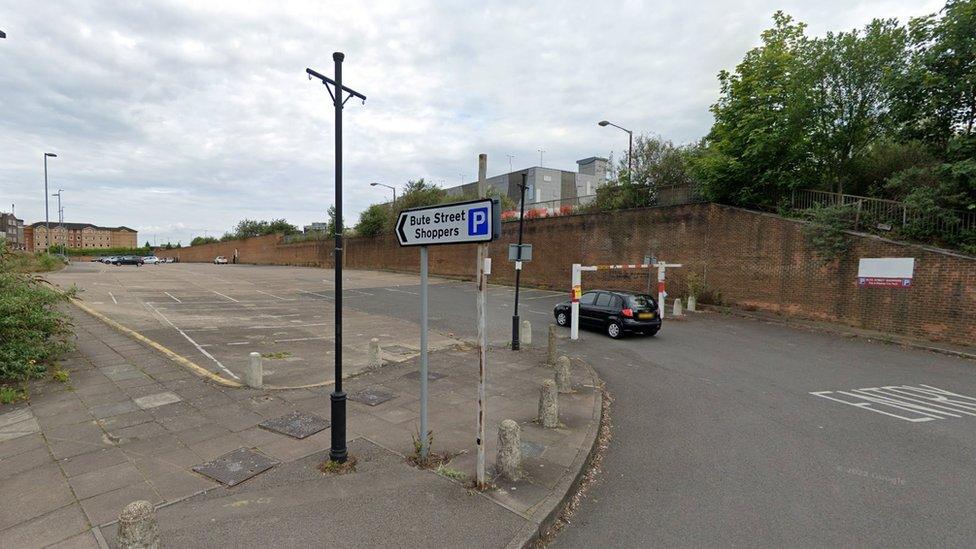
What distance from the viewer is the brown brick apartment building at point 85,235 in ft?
426

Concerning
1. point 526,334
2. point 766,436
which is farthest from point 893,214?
point 766,436

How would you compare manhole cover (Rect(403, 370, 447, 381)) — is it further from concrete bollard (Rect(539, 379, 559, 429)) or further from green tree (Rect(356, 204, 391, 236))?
green tree (Rect(356, 204, 391, 236))

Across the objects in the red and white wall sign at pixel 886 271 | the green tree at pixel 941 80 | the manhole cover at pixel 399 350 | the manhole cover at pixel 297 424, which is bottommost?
the manhole cover at pixel 399 350

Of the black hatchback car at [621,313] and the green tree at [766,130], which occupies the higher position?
the green tree at [766,130]

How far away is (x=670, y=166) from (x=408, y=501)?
2476 cm

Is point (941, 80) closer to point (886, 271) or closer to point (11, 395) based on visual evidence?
point (886, 271)

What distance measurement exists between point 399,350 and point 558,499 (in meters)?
7.43

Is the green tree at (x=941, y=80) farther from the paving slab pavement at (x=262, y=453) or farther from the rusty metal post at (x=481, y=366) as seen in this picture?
the rusty metal post at (x=481, y=366)

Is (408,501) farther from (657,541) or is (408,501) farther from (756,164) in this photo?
(756,164)

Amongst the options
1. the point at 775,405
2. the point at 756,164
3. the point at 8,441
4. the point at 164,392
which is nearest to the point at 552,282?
the point at 756,164

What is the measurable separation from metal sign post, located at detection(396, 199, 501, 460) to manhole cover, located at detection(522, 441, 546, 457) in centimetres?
113

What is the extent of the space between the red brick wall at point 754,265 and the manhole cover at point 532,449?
1434 centimetres

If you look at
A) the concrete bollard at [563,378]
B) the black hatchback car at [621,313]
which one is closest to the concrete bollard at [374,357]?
the concrete bollard at [563,378]

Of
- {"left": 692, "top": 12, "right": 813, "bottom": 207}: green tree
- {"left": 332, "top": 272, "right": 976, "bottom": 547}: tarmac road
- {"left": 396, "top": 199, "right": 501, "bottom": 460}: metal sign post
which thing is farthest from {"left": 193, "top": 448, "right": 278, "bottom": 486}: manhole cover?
{"left": 692, "top": 12, "right": 813, "bottom": 207}: green tree
